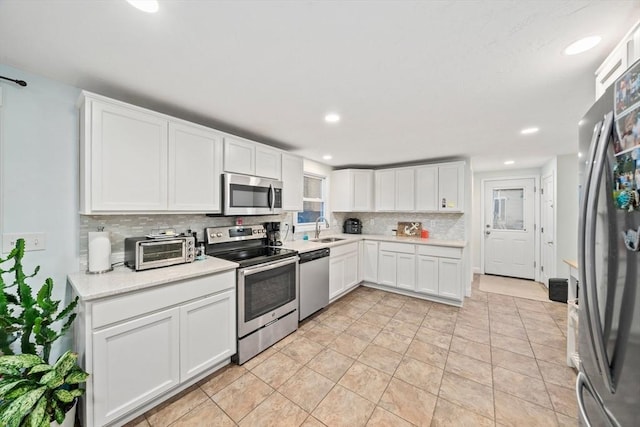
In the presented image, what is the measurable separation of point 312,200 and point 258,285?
7.62 feet

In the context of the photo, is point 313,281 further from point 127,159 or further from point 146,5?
point 146,5

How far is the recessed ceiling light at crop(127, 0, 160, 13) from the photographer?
3.42 ft

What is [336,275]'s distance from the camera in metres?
3.59

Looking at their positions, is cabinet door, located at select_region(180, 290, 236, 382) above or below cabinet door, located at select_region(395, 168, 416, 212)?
below

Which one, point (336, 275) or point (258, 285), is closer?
point (258, 285)

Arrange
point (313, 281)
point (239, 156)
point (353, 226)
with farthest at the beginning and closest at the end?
1. point (353, 226)
2. point (313, 281)
3. point (239, 156)

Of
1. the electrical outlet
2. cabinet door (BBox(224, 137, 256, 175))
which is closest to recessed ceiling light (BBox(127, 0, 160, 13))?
cabinet door (BBox(224, 137, 256, 175))

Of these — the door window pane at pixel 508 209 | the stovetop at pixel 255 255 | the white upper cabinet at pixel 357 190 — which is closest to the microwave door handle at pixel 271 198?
the stovetop at pixel 255 255

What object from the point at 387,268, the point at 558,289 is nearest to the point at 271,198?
the point at 387,268

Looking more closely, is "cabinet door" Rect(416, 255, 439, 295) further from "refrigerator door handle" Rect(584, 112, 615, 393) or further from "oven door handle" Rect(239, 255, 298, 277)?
"refrigerator door handle" Rect(584, 112, 615, 393)

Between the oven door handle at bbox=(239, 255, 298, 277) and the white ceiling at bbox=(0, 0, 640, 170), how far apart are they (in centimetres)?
148

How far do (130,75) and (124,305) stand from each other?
155cm

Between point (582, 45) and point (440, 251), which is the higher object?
point (582, 45)

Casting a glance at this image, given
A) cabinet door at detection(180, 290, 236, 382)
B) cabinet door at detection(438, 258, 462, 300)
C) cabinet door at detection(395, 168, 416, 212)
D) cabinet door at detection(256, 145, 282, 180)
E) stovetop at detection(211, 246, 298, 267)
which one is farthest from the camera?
cabinet door at detection(395, 168, 416, 212)
